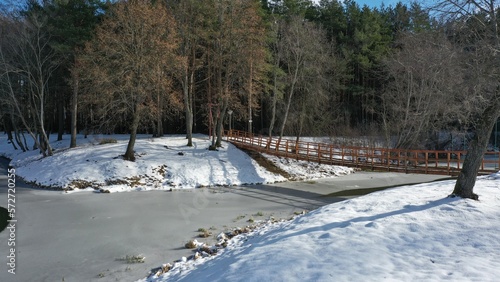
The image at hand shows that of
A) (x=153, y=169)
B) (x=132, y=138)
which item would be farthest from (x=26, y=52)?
(x=153, y=169)

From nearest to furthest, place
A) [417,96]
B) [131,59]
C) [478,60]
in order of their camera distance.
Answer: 1. [478,60]
2. [131,59]
3. [417,96]

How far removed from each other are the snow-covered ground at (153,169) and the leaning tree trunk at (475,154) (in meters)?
13.8

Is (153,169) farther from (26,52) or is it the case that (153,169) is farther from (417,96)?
(417,96)

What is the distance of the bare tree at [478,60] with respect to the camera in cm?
841

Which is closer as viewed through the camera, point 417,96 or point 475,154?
point 475,154

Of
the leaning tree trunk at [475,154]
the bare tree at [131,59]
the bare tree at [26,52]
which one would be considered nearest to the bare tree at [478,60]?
the leaning tree trunk at [475,154]

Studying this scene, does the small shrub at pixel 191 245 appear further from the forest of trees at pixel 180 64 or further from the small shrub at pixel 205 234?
the forest of trees at pixel 180 64

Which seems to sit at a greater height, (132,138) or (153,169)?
(132,138)

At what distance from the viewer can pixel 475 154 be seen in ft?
30.1

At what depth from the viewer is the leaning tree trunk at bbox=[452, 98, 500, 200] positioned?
8.88 meters

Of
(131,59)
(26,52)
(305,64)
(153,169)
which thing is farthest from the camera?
(305,64)

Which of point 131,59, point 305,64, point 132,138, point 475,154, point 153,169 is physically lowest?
point 153,169

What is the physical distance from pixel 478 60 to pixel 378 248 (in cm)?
571

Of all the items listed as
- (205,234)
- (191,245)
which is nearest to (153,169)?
(205,234)
